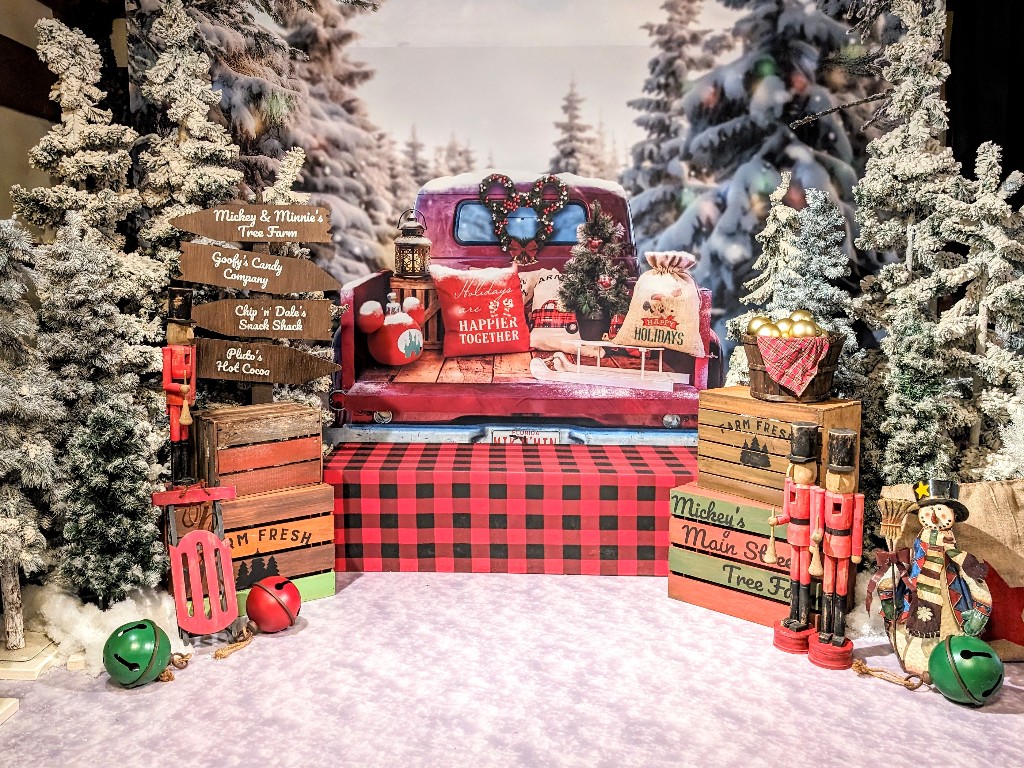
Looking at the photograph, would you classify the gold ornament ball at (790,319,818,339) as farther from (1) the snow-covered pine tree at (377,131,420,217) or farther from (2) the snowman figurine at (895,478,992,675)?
(1) the snow-covered pine tree at (377,131,420,217)

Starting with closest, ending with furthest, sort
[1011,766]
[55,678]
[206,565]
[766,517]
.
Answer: [1011,766] < [55,678] < [206,565] < [766,517]

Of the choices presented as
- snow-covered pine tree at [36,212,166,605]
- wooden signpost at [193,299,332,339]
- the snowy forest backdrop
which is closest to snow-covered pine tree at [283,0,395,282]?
the snowy forest backdrop

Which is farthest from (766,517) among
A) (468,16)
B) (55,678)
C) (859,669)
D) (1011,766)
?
(468,16)

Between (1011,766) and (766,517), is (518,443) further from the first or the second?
(1011,766)

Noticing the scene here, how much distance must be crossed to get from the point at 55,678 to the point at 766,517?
3.28 meters

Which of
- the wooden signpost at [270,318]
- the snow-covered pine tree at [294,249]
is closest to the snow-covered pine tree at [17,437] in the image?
the wooden signpost at [270,318]

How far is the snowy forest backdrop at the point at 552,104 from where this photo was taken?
4.99m

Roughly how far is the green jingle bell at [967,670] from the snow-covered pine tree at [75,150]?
177 inches

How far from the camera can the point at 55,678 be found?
334cm

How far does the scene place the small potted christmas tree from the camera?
5129mm

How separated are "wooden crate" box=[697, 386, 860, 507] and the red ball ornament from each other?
85.6 inches

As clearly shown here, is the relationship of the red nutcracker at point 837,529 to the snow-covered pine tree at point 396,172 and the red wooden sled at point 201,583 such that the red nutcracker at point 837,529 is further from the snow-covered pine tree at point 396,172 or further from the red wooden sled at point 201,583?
the snow-covered pine tree at point 396,172

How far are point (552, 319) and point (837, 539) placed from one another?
7.87 ft

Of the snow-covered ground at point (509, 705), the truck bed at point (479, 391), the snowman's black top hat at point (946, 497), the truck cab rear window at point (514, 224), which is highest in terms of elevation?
the truck cab rear window at point (514, 224)
